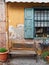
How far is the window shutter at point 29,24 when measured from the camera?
11609 mm

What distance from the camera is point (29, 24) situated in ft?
38.3

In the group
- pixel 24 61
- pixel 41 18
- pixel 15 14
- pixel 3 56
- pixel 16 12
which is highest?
pixel 16 12

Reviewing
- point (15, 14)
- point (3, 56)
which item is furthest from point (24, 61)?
point (15, 14)

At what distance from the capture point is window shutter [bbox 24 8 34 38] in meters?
11.6

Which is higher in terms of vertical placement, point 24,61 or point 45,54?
point 45,54

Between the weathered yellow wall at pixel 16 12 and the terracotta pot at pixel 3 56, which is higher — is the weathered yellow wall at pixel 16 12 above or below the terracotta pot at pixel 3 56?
above

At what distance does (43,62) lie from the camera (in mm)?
10477

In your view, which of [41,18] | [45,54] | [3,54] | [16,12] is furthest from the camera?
[41,18]

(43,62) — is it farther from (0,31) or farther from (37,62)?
(0,31)

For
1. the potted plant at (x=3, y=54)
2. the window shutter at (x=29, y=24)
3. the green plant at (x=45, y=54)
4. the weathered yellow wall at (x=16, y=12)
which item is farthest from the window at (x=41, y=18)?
the potted plant at (x=3, y=54)

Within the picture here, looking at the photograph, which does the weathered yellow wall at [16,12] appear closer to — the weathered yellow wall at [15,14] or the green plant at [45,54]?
the weathered yellow wall at [15,14]

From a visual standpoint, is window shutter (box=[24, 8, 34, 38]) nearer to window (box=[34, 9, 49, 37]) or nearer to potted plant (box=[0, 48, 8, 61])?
window (box=[34, 9, 49, 37])

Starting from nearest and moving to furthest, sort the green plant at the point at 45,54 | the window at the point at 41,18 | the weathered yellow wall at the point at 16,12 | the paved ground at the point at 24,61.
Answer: the paved ground at the point at 24,61 < the green plant at the point at 45,54 < the weathered yellow wall at the point at 16,12 < the window at the point at 41,18

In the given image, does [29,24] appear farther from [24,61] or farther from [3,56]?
[3,56]
